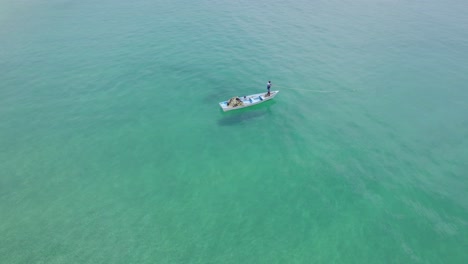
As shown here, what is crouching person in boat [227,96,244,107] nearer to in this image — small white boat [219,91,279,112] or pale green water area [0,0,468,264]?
small white boat [219,91,279,112]

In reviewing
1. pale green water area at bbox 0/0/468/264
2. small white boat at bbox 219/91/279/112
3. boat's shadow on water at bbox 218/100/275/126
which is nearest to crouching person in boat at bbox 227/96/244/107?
small white boat at bbox 219/91/279/112

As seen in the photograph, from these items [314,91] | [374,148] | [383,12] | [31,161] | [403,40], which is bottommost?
[31,161]

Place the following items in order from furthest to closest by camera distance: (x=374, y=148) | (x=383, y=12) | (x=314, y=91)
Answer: (x=383, y=12) → (x=314, y=91) → (x=374, y=148)

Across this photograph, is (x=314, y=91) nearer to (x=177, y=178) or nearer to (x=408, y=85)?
(x=408, y=85)

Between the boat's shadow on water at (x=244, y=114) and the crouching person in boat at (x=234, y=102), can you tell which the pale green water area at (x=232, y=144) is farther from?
the crouching person in boat at (x=234, y=102)

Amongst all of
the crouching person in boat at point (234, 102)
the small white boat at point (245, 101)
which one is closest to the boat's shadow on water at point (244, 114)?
the small white boat at point (245, 101)

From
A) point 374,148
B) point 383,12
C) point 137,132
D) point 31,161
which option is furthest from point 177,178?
point 383,12
